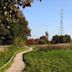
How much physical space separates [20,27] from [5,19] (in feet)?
198

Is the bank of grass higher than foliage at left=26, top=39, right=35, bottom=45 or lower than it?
lower

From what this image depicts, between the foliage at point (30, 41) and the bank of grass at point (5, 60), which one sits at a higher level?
the foliage at point (30, 41)

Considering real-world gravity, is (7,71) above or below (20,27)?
below

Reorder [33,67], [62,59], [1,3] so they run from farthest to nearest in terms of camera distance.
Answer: [62,59]
[33,67]
[1,3]

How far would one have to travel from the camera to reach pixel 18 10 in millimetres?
14672

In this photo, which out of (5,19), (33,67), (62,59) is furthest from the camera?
(62,59)

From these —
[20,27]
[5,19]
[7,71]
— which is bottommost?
[7,71]

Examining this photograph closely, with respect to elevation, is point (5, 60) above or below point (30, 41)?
below

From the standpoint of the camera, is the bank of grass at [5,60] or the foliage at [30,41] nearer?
the bank of grass at [5,60]

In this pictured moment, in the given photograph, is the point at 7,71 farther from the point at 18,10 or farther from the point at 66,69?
the point at 18,10

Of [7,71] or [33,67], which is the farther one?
[33,67]

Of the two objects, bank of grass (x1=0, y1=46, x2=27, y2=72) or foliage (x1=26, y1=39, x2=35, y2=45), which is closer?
bank of grass (x1=0, y1=46, x2=27, y2=72)

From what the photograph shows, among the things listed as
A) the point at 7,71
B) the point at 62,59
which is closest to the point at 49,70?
the point at 7,71

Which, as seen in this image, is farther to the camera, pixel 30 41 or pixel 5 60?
pixel 30 41
